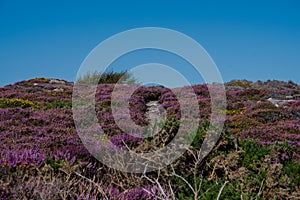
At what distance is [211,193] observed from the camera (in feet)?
15.8

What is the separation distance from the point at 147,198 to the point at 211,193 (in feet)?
2.66

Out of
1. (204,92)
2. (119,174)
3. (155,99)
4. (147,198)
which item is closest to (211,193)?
(147,198)

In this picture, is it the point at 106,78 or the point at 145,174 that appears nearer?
the point at 145,174

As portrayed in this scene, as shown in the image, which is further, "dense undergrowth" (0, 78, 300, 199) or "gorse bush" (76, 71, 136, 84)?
"gorse bush" (76, 71, 136, 84)

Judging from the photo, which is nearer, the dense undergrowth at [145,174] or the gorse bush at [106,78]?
the dense undergrowth at [145,174]

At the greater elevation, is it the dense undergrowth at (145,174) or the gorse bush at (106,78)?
the gorse bush at (106,78)

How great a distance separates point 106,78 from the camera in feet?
87.2

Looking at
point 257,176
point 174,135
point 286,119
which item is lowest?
point 257,176

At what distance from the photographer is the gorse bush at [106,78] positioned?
24.7m

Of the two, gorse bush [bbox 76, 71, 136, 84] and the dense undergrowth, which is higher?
gorse bush [bbox 76, 71, 136, 84]

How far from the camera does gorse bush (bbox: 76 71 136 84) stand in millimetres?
24700

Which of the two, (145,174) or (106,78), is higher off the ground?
(106,78)

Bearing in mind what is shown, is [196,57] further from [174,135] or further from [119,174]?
[119,174]

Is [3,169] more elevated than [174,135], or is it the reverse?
[174,135]
